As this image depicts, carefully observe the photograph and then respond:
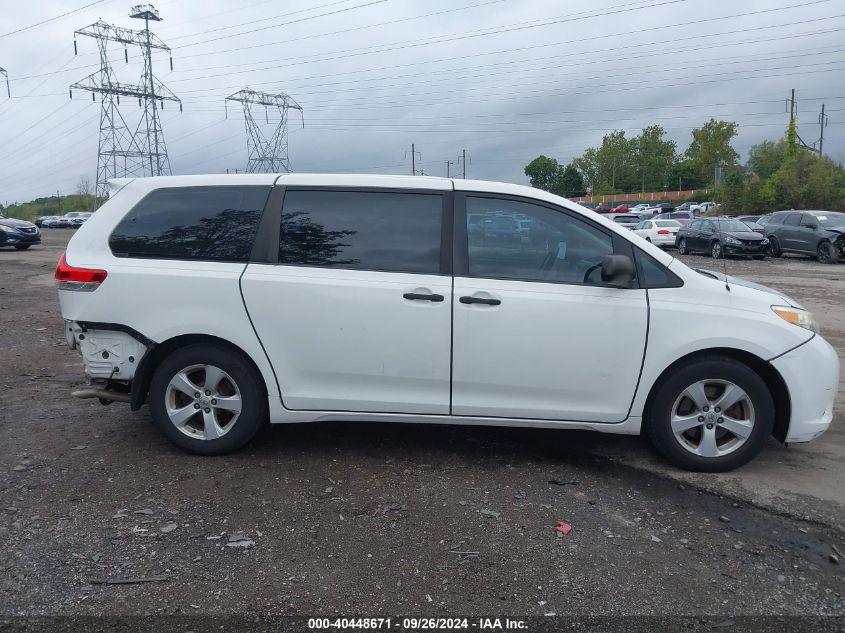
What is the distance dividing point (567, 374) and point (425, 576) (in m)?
1.66

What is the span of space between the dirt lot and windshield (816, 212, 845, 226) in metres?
20.6

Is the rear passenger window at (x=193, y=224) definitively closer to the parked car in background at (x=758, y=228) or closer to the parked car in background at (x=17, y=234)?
the parked car in background at (x=17, y=234)

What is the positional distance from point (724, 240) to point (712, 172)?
168 feet

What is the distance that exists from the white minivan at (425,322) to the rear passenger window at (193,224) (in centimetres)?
1

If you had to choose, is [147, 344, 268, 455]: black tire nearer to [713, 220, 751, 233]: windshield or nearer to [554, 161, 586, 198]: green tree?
[713, 220, 751, 233]: windshield

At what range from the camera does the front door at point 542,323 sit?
4316 millimetres

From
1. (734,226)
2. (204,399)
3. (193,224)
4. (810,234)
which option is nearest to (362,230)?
(193,224)

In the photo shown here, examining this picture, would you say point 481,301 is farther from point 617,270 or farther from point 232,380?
point 232,380

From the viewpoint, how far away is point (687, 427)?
4.41 metres

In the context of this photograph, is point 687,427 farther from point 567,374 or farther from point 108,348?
point 108,348

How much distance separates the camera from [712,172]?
6938 cm

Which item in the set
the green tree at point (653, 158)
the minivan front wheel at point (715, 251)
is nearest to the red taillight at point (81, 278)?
the minivan front wheel at point (715, 251)

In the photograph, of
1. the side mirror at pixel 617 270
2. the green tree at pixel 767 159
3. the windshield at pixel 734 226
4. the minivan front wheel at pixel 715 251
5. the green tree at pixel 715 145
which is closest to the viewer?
the side mirror at pixel 617 270

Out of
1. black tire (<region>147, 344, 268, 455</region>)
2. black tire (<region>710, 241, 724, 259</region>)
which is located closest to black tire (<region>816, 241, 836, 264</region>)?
black tire (<region>710, 241, 724, 259</region>)
